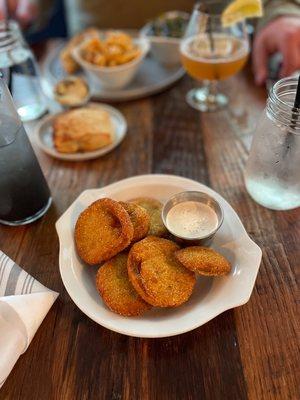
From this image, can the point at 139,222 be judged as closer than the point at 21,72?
Yes

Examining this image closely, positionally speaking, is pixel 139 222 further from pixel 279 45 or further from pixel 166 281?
pixel 279 45

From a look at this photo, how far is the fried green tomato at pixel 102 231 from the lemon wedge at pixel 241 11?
818 millimetres

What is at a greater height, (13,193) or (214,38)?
(214,38)

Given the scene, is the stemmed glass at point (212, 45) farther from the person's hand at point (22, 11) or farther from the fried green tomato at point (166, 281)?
the person's hand at point (22, 11)

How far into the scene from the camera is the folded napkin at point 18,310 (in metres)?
0.71

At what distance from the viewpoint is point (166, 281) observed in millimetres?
744

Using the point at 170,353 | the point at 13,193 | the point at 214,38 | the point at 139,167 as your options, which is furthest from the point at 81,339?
the point at 214,38

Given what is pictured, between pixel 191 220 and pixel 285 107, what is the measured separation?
360 millimetres

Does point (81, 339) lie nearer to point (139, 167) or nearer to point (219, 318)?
point (219, 318)

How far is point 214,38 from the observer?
4.42 ft

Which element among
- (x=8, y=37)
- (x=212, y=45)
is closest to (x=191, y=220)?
(x=212, y=45)

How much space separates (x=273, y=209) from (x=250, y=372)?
0.48 metres

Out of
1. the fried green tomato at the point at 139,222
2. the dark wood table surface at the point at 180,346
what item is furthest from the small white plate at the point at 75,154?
the fried green tomato at the point at 139,222

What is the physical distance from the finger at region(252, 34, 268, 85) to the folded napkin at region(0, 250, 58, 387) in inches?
46.3
